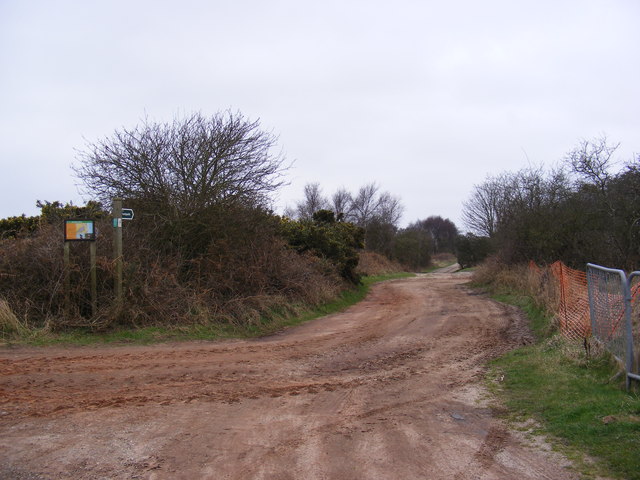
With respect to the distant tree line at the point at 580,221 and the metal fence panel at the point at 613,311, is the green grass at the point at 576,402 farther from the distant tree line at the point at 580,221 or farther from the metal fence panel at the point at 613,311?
the distant tree line at the point at 580,221

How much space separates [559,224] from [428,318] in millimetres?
10222

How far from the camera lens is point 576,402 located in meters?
6.11

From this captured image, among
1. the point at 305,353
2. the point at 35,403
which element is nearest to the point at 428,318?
the point at 305,353

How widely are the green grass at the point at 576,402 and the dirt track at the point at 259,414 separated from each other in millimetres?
344

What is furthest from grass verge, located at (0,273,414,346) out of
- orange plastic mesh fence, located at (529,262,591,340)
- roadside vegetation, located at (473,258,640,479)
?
orange plastic mesh fence, located at (529,262,591,340)

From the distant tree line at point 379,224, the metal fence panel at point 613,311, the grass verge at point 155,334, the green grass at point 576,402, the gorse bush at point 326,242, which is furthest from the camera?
the distant tree line at point 379,224

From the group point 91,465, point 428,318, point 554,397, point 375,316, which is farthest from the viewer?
point 375,316

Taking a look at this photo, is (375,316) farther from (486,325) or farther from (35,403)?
(35,403)

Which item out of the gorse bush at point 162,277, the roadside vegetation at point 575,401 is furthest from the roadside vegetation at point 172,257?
the roadside vegetation at point 575,401

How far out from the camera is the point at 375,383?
24.9 ft

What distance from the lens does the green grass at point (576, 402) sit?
183 inches

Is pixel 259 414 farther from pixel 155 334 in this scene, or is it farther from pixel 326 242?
pixel 326 242

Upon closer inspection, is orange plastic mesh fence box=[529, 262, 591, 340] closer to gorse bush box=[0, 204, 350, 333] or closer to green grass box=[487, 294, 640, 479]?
green grass box=[487, 294, 640, 479]

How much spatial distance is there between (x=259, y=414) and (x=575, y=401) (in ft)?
12.2
